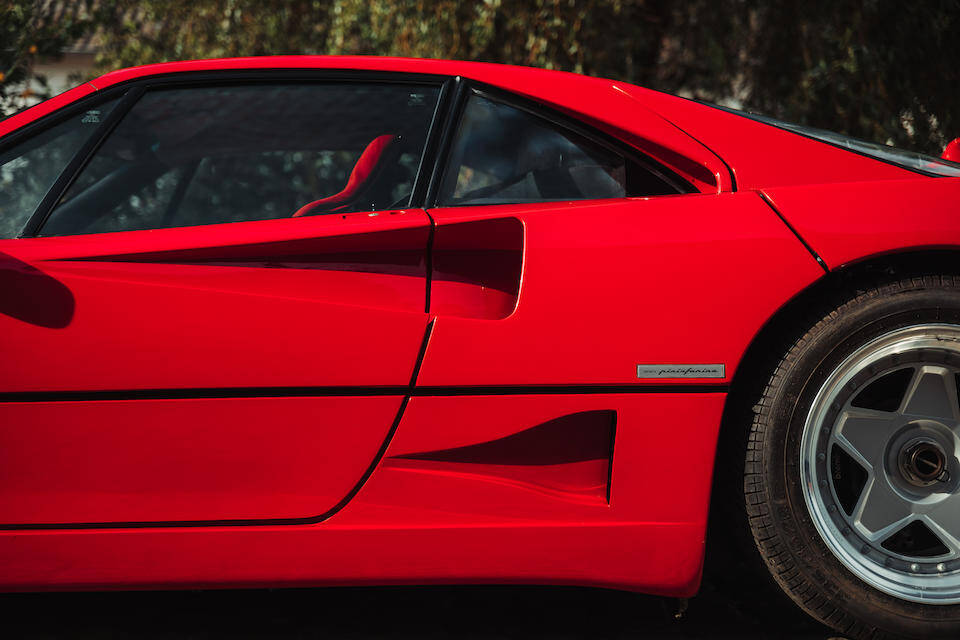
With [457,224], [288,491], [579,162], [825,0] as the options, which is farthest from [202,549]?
[825,0]

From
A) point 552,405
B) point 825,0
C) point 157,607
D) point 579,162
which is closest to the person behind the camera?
Answer: point 552,405

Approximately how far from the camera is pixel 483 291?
210 centimetres

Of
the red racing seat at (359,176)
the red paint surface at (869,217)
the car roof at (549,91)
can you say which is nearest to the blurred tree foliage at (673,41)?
the car roof at (549,91)

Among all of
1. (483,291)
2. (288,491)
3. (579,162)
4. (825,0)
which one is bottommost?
(288,491)

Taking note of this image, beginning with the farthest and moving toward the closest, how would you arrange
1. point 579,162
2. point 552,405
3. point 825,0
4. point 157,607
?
point 825,0 → point 157,607 → point 579,162 → point 552,405

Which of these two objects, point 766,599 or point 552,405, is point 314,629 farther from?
point 766,599

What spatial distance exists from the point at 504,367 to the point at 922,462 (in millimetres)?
932

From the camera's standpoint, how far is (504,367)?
2.03 m

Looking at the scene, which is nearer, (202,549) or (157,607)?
(202,549)

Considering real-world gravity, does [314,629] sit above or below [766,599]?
below

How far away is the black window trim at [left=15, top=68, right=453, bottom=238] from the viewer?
2174 mm

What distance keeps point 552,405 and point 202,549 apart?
76 centimetres

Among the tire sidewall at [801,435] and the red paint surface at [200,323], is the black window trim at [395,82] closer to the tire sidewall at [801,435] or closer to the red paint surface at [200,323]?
the red paint surface at [200,323]

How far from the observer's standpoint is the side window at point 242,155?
7.23 feet
